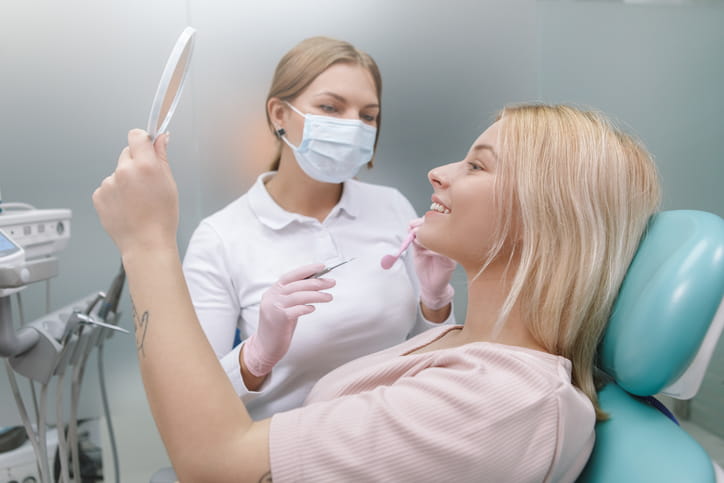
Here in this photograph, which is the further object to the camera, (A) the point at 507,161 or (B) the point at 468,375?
(A) the point at 507,161

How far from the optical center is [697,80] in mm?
2238

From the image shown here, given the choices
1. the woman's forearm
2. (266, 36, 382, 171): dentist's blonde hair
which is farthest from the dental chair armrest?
(266, 36, 382, 171): dentist's blonde hair

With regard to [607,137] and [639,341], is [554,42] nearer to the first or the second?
[607,137]

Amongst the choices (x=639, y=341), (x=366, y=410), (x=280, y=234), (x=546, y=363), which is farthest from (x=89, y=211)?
(x=639, y=341)

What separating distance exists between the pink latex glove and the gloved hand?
1.38 feet

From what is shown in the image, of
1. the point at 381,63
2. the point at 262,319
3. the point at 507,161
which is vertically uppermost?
the point at 381,63

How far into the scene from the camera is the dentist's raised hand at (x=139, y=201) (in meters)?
0.84

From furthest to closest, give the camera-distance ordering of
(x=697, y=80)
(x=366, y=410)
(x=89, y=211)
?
(x=697, y=80) < (x=89, y=211) < (x=366, y=410)

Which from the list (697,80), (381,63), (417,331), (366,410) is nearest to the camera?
(366,410)

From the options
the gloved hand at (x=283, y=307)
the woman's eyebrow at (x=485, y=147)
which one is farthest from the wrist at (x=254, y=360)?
the woman's eyebrow at (x=485, y=147)

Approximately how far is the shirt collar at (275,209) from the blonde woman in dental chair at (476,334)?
0.47 metres

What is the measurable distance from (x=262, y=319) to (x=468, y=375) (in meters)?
0.52

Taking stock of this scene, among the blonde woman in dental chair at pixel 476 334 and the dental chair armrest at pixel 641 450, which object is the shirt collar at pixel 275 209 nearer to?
the blonde woman in dental chair at pixel 476 334

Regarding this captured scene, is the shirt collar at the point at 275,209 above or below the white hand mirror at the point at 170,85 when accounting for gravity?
below
